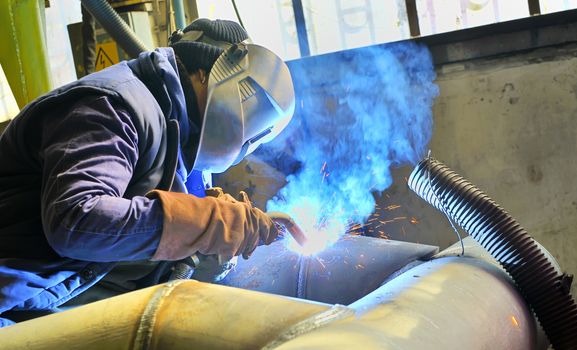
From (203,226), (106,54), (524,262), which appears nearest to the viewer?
(203,226)

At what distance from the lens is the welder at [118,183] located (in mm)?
1381

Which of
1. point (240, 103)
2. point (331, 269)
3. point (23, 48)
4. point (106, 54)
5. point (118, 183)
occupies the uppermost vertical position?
point (23, 48)

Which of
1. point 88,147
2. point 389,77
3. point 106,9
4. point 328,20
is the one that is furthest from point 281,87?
point 328,20

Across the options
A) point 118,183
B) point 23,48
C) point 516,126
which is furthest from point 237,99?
point 23,48

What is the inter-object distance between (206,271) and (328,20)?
1.97 metres

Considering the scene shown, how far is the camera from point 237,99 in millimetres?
1826

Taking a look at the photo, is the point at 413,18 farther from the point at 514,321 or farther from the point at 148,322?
the point at 148,322

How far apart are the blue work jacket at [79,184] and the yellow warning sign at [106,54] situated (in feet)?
5.71

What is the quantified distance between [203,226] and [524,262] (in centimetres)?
→ 85

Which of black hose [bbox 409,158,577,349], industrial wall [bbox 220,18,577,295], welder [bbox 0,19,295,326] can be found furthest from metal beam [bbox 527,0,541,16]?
welder [bbox 0,19,295,326]

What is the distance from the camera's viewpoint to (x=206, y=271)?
1.92 metres

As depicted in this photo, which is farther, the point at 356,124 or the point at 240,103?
the point at 356,124

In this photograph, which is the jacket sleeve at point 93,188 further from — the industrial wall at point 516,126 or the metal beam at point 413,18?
the metal beam at point 413,18

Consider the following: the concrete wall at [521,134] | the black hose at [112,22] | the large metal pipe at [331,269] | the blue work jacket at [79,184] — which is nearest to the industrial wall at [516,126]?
the concrete wall at [521,134]
